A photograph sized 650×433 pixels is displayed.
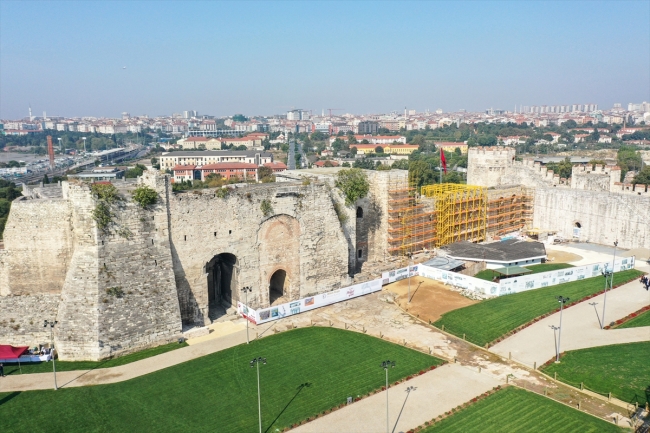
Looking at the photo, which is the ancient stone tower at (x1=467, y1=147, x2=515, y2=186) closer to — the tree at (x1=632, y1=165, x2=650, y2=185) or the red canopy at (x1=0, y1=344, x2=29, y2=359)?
the tree at (x1=632, y1=165, x2=650, y2=185)

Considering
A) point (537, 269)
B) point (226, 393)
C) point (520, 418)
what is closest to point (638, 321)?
point (537, 269)

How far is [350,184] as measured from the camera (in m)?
39.9

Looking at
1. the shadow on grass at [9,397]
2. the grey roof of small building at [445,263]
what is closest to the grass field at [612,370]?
the grey roof of small building at [445,263]

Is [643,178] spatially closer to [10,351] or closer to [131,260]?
[131,260]

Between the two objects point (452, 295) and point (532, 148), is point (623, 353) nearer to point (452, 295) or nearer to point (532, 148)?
point (452, 295)

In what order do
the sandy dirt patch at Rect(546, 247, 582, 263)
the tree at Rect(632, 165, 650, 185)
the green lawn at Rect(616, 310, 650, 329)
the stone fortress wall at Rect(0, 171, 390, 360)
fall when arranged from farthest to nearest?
the tree at Rect(632, 165, 650, 185), the sandy dirt patch at Rect(546, 247, 582, 263), the green lawn at Rect(616, 310, 650, 329), the stone fortress wall at Rect(0, 171, 390, 360)

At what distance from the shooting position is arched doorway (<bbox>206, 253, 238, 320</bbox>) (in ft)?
114

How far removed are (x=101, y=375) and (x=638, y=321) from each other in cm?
3100

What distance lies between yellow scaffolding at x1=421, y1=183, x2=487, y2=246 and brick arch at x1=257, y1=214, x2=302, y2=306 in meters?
16.0

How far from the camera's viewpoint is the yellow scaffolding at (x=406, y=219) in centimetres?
4369

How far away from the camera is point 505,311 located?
34.1m

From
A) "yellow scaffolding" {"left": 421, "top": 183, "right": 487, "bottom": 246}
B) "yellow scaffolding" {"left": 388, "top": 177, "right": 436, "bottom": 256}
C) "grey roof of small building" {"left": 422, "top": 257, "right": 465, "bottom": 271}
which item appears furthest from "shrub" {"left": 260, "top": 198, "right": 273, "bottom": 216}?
"yellow scaffolding" {"left": 421, "top": 183, "right": 487, "bottom": 246}

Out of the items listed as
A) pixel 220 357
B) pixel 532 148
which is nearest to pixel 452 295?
pixel 220 357

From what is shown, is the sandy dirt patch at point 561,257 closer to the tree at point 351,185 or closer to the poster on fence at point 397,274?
the poster on fence at point 397,274
